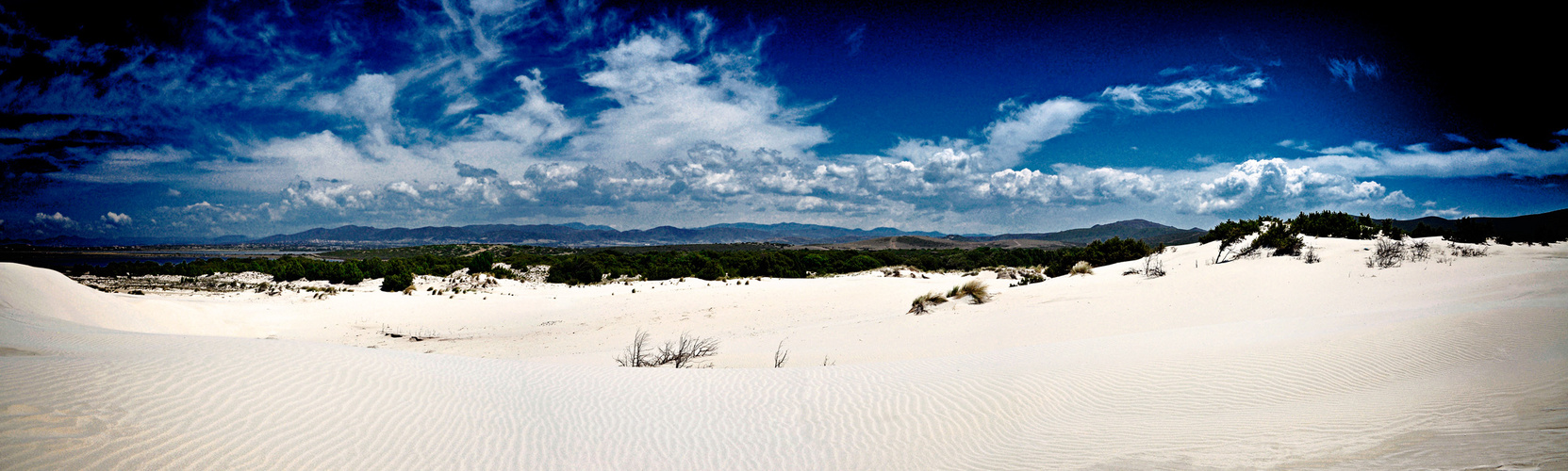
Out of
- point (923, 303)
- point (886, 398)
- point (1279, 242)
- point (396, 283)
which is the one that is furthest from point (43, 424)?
point (396, 283)

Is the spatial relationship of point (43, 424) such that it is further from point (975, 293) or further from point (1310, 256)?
point (1310, 256)

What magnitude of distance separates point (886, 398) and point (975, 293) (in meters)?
9.43

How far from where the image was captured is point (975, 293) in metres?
14.0

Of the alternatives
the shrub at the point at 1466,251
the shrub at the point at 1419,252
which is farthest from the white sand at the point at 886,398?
the shrub at the point at 1466,251

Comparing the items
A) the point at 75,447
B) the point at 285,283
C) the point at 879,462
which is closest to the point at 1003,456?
the point at 879,462

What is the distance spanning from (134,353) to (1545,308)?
1505 centimetres

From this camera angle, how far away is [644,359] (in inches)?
335

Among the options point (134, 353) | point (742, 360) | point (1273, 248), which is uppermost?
point (1273, 248)

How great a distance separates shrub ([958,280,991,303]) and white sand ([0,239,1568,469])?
3646mm

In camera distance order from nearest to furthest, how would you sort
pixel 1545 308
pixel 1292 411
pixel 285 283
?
pixel 1292 411
pixel 1545 308
pixel 285 283

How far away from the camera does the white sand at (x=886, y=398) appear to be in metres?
3.19

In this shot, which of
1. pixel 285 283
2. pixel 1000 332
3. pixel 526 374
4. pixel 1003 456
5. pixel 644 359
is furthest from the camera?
pixel 285 283

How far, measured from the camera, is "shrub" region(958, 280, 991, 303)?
550 inches

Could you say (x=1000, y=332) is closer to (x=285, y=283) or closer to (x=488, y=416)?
(x=488, y=416)
